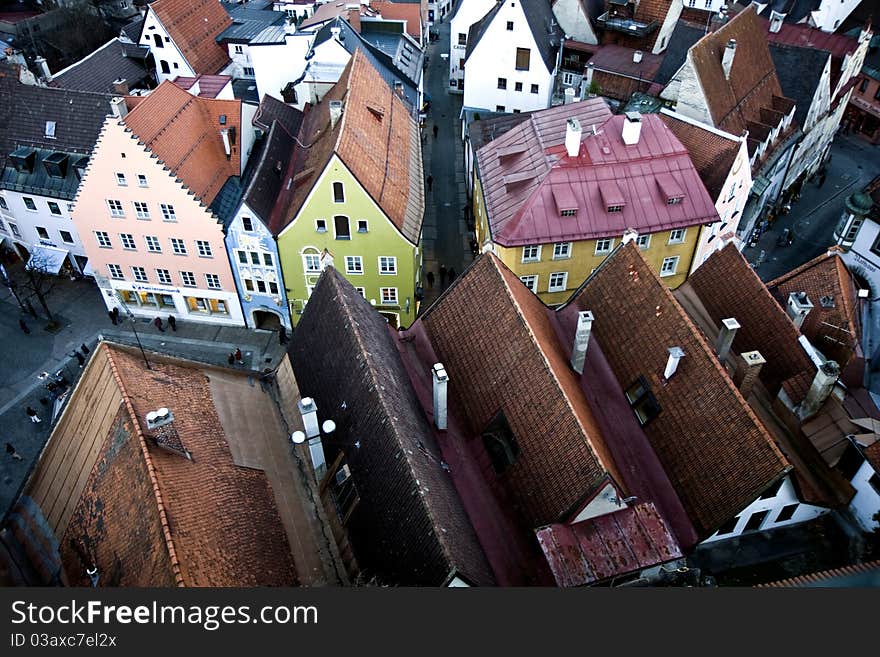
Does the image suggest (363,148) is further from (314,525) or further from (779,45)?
(779,45)

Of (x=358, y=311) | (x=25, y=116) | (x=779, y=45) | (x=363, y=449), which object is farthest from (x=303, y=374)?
(x=779, y=45)

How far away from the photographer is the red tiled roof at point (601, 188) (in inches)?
1652

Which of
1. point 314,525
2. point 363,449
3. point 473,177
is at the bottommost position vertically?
point 473,177

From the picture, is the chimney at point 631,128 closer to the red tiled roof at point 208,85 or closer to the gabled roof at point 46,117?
the red tiled roof at point 208,85

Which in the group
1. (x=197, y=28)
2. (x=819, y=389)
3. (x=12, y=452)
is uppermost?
(x=819, y=389)

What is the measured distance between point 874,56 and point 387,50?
167 feet

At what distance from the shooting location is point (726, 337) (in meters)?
30.7

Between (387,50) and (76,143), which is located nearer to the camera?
(76,143)

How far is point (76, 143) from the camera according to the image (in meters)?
50.3

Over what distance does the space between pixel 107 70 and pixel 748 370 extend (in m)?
63.7

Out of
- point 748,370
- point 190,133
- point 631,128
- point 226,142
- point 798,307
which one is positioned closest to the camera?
point 748,370

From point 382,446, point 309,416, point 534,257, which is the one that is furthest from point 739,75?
point 309,416

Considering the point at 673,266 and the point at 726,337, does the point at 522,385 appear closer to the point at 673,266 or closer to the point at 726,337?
the point at 726,337

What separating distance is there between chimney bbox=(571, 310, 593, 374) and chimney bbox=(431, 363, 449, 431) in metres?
5.77
